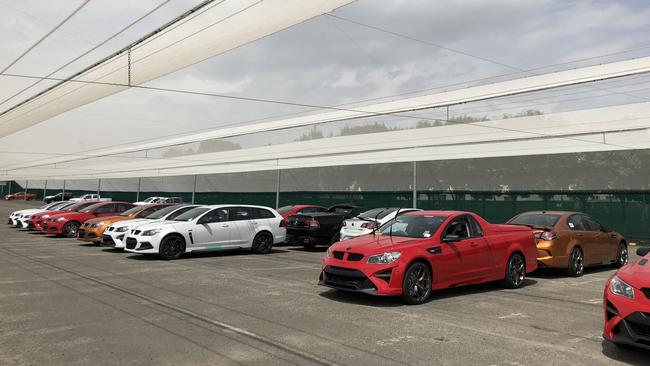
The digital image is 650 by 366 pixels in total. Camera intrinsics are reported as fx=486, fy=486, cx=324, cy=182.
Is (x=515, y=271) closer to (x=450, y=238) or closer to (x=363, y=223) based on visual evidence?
(x=450, y=238)

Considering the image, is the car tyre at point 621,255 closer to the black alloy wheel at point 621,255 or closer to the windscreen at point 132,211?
the black alloy wheel at point 621,255

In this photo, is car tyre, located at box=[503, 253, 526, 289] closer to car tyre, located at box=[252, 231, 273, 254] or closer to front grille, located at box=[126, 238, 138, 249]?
car tyre, located at box=[252, 231, 273, 254]

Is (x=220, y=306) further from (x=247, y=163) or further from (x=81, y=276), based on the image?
(x=247, y=163)

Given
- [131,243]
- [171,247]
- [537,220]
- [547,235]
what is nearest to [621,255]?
[537,220]

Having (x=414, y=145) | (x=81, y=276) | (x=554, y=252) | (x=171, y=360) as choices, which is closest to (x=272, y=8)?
(x=81, y=276)

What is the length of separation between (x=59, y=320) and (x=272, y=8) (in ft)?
33.0

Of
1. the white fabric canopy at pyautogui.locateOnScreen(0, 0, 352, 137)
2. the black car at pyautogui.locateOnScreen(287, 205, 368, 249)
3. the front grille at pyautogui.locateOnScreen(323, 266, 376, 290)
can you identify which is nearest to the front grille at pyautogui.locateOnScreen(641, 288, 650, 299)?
the front grille at pyautogui.locateOnScreen(323, 266, 376, 290)

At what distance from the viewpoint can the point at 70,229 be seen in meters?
20.0

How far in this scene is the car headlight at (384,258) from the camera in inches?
295

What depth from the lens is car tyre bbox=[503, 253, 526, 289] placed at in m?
9.24

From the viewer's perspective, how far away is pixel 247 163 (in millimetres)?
44000

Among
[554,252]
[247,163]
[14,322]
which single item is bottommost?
[14,322]

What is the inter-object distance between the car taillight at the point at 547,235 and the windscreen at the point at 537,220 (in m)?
0.40

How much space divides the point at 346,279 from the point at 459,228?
2.47 m
